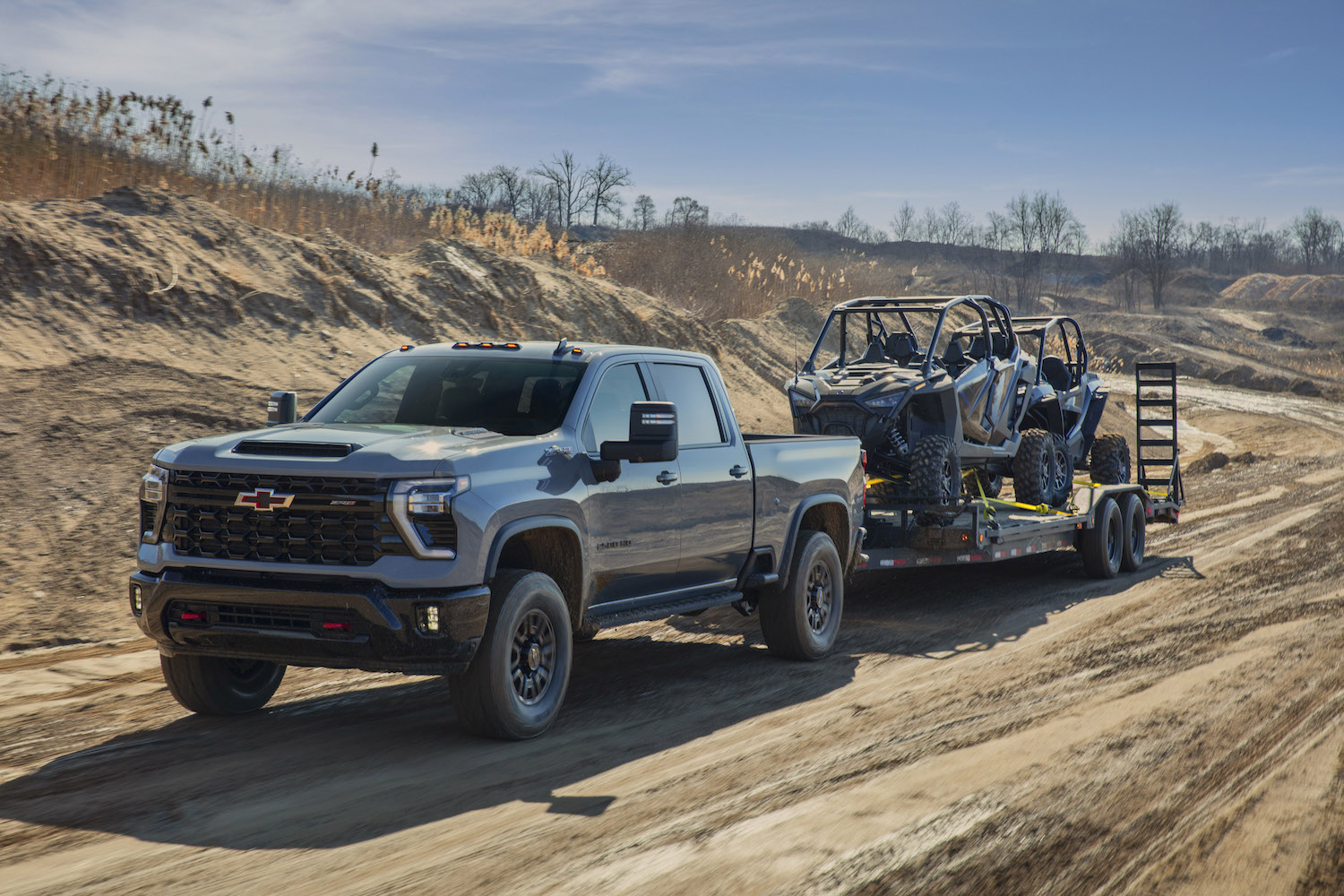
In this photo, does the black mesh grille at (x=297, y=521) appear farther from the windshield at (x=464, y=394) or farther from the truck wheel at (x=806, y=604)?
the truck wheel at (x=806, y=604)

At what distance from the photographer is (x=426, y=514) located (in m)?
5.79

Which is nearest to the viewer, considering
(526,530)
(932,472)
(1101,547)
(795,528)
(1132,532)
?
(526,530)

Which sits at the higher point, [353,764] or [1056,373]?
[1056,373]

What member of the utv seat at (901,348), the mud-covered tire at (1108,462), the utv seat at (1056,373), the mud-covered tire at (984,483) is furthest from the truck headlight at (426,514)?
the mud-covered tire at (1108,462)

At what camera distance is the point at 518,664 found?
6328mm

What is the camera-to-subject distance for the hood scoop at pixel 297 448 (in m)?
5.96

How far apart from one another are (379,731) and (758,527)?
2.98 meters

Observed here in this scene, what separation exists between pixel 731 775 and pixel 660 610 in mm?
1674

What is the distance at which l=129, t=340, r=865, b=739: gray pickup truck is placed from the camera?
5.79 metres

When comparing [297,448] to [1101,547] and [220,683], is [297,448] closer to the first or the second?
[220,683]

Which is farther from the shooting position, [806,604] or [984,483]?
[984,483]

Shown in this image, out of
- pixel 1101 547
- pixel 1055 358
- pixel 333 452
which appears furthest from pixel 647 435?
pixel 1055 358

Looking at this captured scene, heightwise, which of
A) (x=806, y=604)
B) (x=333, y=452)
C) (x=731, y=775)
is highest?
(x=333, y=452)

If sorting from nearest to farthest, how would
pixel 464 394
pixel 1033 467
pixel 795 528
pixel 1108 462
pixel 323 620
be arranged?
pixel 323 620 → pixel 464 394 → pixel 795 528 → pixel 1033 467 → pixel 1108 462
